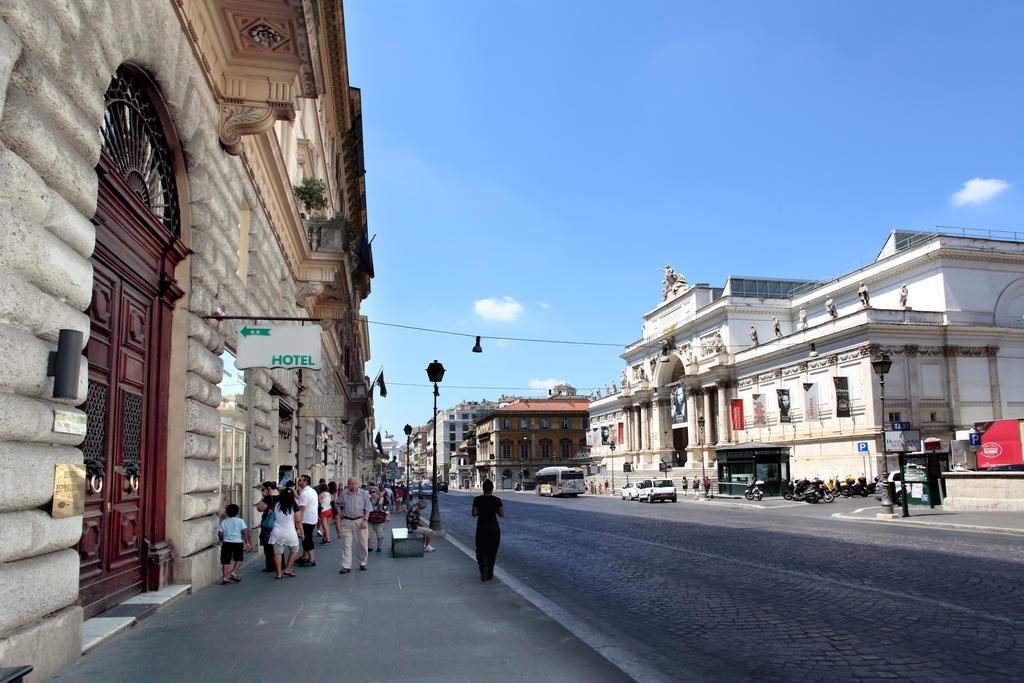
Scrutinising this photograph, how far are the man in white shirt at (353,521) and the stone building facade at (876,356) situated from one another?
33968 millimetres

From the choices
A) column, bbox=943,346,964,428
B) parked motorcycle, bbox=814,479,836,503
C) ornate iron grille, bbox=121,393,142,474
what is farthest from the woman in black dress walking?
column, bbox=943,346,964,428

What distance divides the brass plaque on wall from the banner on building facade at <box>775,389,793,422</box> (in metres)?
53.9

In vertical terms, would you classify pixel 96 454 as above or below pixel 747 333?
below

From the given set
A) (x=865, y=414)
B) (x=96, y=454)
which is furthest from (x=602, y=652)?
(x=865, y=414)

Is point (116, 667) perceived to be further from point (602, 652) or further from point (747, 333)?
point (747, 333)

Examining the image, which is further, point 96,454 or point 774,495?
point 774,495

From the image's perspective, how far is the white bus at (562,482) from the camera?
62.5 metres

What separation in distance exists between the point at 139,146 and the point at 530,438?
358ft

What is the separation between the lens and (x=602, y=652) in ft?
20.7

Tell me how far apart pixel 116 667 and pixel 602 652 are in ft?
12.8

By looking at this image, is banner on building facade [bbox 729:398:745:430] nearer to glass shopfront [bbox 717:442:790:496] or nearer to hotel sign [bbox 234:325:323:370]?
glass shopfront [bbox 717:442:790:496]

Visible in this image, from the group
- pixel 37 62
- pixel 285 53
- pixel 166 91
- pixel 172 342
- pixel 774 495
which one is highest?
pixel 285 53

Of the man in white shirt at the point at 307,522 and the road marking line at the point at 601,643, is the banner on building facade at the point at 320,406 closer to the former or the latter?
the man in white shirt at the point at 307,522

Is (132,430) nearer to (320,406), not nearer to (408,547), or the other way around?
(408,547)
